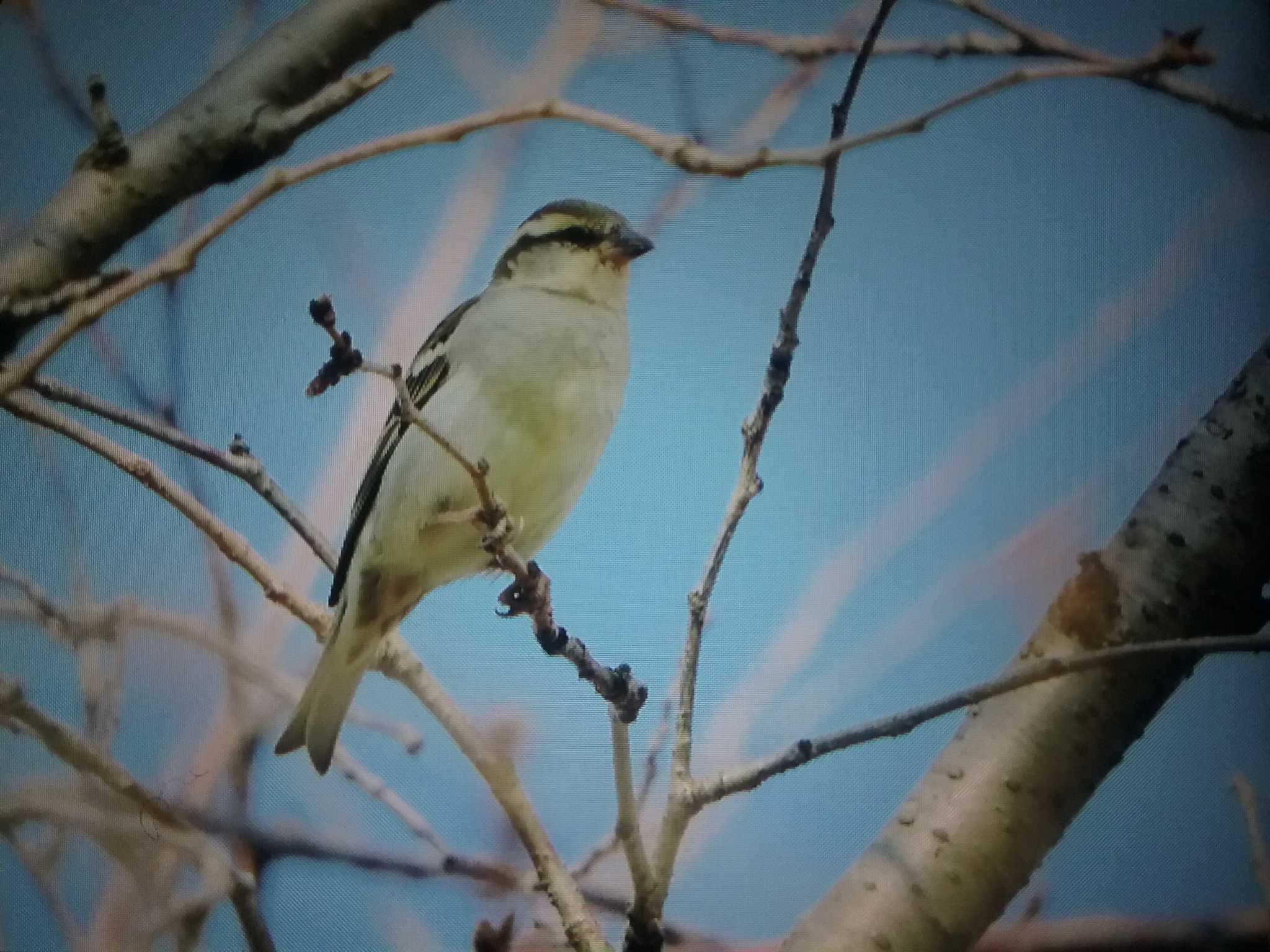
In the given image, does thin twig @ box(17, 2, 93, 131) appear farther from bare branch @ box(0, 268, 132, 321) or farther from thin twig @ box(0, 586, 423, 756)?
thin twig @ box(0, 586, 423, 756)

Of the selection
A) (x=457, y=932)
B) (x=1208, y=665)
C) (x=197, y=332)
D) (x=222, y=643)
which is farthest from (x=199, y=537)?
(x=1208, y=665)

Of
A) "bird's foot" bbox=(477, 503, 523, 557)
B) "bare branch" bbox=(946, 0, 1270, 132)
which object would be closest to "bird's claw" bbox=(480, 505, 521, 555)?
"bird's foot" bbox=(477, 503, 523, 557)

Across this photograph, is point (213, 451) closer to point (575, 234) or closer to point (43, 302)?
point (43, 302)

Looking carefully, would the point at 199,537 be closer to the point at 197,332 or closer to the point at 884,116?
the point at 197,332

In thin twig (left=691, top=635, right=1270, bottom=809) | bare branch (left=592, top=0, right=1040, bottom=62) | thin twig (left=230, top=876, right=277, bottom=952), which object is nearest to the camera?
thin twig (left=691, top=635, right=1270, bottom=809)

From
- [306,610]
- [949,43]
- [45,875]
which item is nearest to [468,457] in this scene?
[306,610]

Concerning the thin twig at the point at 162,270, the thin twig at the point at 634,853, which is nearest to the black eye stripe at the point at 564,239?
the thin twig at the point at 162,270

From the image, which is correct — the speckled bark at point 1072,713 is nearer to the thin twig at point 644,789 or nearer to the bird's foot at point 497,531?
the thin twig at point 644,789
